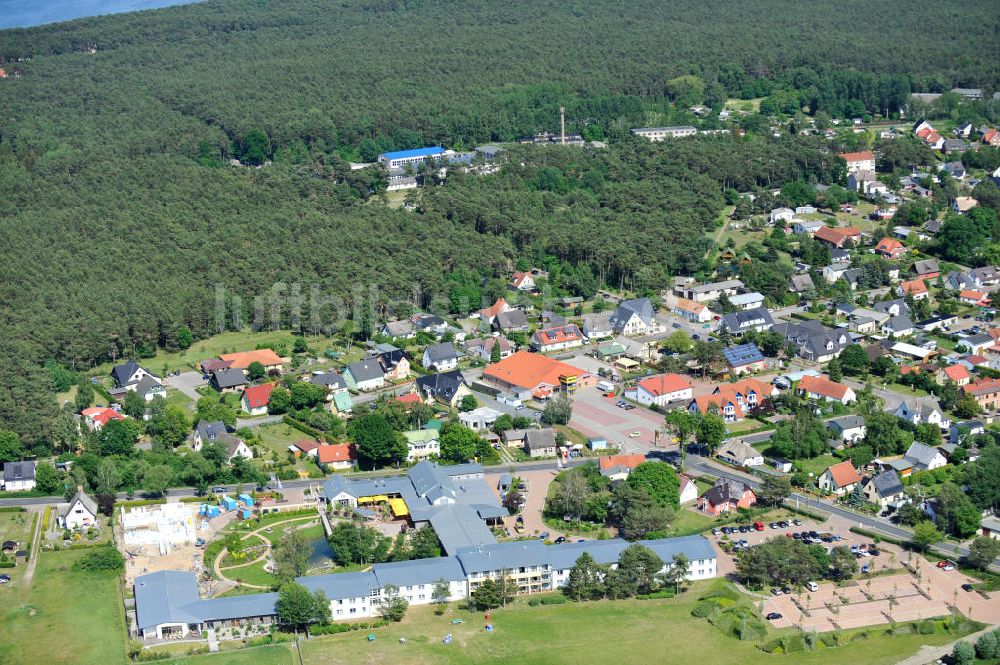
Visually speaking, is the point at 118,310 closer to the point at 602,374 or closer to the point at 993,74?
the point at 602,374

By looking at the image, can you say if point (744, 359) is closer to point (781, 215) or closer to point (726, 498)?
point (726, 498)

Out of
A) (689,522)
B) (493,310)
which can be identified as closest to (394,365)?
(493,310)

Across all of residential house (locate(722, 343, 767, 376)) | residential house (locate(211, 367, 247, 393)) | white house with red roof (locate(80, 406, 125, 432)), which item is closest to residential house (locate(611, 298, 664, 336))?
residential house (locate(722, 343, 767, 376))

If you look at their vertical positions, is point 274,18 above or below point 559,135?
above

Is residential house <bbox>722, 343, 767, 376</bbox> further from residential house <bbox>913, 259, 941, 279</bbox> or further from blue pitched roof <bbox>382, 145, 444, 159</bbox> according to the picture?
blue pitched roof <bbox>382, 145, 444, 159</bbox>

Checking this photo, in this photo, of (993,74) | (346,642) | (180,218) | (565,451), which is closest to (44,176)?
(180,218)

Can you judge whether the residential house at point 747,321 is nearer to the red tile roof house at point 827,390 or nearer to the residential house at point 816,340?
the residential house at point 816,340

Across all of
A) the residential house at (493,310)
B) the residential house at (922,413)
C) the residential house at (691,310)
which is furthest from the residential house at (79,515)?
the residential house at (691,310)
